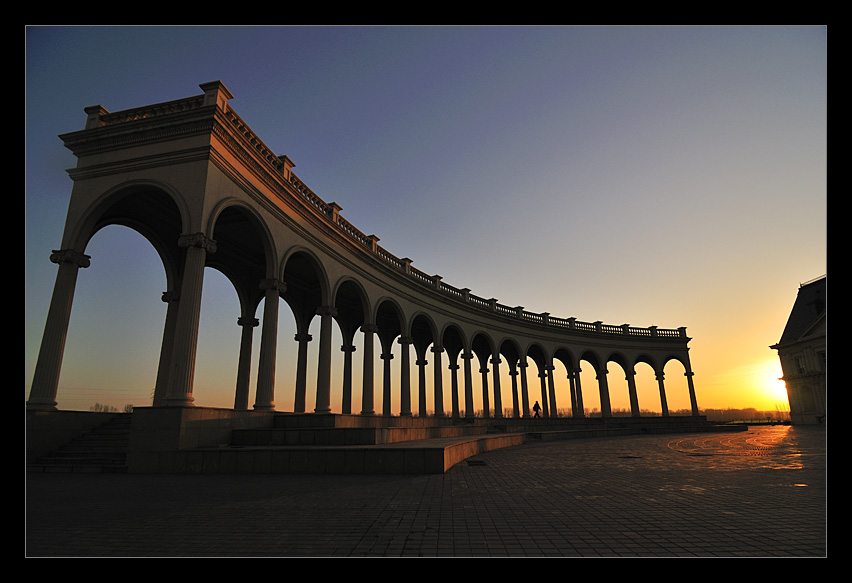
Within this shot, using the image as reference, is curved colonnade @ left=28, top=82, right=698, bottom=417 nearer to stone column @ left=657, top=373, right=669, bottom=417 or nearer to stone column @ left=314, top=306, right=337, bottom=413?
stone column @ left=314, top=306, right=337, bottom=413

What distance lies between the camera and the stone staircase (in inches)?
489

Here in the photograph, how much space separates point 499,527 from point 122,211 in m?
20.0

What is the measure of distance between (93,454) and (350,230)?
1625 cm

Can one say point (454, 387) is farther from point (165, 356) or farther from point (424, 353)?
point (165, 356)

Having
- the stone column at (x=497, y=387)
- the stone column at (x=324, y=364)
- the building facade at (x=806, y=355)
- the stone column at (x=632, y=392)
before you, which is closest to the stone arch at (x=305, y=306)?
the stone column at (x=324, y=364)

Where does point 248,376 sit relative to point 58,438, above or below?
above

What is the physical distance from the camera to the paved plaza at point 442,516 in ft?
14.1

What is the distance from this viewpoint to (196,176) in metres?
15.7

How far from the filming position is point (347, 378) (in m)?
32.6

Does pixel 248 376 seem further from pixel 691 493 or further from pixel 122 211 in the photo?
pixel 691 493

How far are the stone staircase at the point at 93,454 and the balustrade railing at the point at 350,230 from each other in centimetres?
1133

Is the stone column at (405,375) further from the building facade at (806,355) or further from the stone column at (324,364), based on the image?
the building facade at (806,355)
